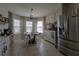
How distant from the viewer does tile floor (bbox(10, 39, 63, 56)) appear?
298 centimetres

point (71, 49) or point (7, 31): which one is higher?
point (7, 31)

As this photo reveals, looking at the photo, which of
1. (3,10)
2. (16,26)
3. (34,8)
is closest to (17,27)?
(16,26)

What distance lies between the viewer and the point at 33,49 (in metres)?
3.12

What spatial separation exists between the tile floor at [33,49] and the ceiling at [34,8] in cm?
79

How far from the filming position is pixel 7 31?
118 inches

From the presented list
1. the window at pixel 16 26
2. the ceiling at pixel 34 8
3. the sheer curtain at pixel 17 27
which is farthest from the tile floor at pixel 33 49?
the ceiling at pixel 34 8

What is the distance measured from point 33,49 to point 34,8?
1.16m

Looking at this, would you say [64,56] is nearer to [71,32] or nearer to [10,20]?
[71,32]

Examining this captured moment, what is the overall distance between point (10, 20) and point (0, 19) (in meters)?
0.29

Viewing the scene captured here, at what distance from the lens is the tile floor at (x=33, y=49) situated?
117 inches

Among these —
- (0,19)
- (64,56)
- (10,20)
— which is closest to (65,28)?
(64,56)

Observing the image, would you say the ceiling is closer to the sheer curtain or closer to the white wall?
the white wall

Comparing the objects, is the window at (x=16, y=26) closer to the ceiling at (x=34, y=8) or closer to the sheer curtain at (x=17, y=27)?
the sheer curtain at (x=17, y=27)

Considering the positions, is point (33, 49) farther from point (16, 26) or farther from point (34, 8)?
point (34, 8)
